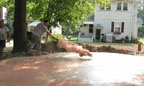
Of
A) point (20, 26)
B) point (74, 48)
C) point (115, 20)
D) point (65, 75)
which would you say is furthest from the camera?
point (115, 20)

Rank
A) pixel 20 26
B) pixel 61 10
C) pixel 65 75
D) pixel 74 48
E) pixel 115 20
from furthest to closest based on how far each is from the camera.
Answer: pixel 115 20, pixel 61 10, pixel 20 26, pixel 74 48, pixel 65 75

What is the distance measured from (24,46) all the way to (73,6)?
6455mm

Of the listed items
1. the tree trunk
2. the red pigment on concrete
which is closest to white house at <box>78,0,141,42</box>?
the tree trunk

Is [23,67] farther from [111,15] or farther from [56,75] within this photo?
[111,15]

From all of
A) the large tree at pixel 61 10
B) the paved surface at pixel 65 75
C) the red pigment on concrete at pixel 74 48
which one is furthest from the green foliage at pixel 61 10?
the paved surface at pixel 65 75

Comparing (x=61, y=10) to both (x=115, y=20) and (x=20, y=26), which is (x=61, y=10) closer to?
(x=20, y=26)

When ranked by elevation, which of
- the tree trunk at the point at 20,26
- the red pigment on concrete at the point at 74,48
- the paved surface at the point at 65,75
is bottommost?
the paved surface at the point at 65,75

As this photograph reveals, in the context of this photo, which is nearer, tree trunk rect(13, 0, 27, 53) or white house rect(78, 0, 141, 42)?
tree trunk rect(13, 0, 27, 53)

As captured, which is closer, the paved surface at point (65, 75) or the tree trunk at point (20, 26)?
the paved surface at point (65, 75)

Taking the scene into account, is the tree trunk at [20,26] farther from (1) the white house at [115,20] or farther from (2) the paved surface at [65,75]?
(1) the white house at [115,20]

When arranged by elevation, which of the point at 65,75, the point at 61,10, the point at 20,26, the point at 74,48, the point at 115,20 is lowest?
the point at 65,75

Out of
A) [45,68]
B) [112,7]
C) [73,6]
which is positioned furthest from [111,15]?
[45,68]

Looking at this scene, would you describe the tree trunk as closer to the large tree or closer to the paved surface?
the paved surface

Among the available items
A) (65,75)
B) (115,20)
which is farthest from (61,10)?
(115,20)
